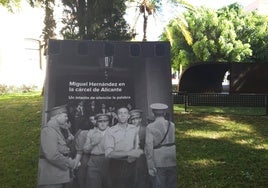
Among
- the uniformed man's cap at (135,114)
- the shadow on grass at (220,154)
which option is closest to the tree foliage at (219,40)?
the shadow on grass at (220,154)

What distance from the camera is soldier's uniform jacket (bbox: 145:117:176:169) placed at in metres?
3.20

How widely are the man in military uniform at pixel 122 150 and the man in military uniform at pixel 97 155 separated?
4 cm

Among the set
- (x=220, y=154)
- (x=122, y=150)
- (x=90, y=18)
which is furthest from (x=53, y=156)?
(x=90, y=18)

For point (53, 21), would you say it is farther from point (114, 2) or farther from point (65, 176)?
point (65, 176)

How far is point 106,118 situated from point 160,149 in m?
0.52

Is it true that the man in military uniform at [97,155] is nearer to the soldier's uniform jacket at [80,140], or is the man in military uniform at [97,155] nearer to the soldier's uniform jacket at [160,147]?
the soldier's uniform jacket at [80,140]

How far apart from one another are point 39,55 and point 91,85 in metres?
29.0

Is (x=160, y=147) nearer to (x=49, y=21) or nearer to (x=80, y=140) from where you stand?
(x=80, y=140)

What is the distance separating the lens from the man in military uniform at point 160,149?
320 centimetres

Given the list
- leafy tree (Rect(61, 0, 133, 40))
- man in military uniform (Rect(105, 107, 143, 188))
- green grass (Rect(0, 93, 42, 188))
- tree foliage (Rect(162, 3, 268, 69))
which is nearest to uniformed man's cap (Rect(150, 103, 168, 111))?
man in military uniform (Rect(105, 107, 143, 188))

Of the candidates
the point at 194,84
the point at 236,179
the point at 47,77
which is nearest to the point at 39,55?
the point at 194,84

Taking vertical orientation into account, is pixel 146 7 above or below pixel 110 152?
above

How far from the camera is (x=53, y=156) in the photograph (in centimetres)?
308

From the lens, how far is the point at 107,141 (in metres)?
3.14
